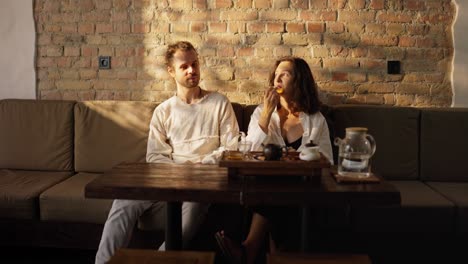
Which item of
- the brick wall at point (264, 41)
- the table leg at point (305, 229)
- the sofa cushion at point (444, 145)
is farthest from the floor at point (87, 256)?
the brick wall at point (264, 41)

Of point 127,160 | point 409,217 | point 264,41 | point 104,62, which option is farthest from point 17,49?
point 409,217

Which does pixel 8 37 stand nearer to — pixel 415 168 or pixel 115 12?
pixel 115 12

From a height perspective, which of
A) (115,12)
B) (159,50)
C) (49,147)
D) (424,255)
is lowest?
(424,255)

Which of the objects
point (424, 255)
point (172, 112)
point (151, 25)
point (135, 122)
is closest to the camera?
point (424, 255)

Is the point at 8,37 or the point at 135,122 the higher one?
the point at 8,37

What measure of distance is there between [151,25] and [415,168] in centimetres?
189

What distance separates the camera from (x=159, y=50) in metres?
3.26

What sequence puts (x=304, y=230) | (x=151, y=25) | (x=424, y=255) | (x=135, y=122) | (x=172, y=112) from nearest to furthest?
(x=304, y=230) → (x=424, y=255) → (x=172, y=112) → (x=135, y=122) → (x=151, y=25)

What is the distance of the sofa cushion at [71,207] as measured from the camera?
257 cm

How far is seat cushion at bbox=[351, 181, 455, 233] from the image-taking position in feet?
8.00

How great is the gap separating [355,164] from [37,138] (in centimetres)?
207

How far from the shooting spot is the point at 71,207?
8.49ft

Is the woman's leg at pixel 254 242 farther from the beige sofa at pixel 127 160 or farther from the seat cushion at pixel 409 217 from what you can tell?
the seat cushion at pixel 409 217

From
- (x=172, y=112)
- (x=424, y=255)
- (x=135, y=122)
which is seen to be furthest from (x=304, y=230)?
(x=135, y=122)
